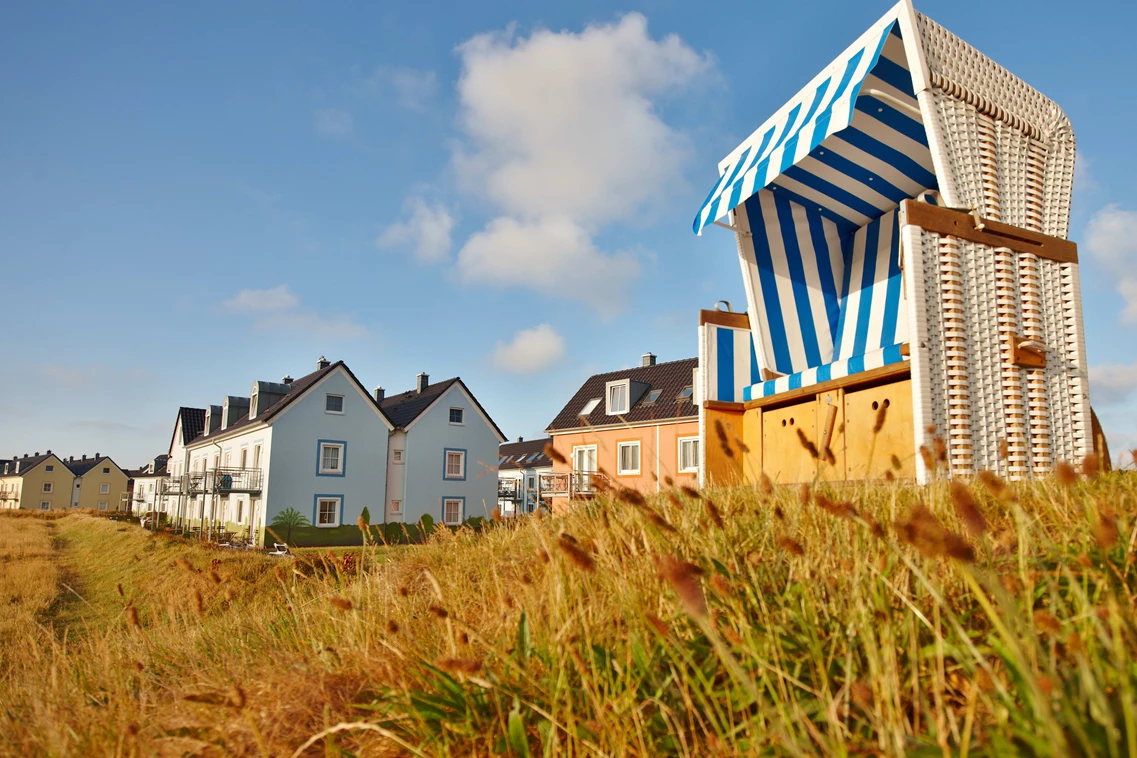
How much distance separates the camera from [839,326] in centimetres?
646

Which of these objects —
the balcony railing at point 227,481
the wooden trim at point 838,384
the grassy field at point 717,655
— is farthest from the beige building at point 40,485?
the grassy field at point 717,655

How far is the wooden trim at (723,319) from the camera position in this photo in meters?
5.95

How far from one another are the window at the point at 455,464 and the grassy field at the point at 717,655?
27.7m

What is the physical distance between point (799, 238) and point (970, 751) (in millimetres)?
5568

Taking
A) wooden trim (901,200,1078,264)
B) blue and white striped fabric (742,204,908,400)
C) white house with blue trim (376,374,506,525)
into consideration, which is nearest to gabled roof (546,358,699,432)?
white house with blue trim (376,374,506,525)

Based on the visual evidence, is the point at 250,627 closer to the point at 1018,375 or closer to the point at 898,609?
the point at 898,609

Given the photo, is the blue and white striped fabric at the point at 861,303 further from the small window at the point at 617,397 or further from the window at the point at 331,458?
the window at the point at 331,458

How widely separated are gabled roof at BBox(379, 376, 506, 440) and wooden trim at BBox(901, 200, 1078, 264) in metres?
27.3

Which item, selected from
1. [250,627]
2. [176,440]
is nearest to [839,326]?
[250,627]

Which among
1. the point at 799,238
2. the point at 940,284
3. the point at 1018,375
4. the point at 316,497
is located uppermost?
the point at 799,238

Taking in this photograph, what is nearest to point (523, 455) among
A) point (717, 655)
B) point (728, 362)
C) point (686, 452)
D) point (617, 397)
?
point (617, 397)

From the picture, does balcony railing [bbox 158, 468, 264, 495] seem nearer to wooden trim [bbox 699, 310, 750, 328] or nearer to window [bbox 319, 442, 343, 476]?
window [bbox 319, 442, 343, 476]

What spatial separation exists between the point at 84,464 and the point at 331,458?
7583 centimetres

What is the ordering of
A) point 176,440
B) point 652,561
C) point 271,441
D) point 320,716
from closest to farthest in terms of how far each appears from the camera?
point 320,716
point 652,561
point 271,441
point 176,440
